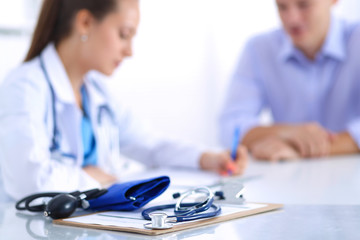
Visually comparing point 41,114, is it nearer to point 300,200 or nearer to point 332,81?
point 300,200

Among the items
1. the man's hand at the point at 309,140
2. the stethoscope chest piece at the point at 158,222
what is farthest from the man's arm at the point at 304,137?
the stethoscope chest piece at the point at 158,222

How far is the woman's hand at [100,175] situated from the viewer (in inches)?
52.2

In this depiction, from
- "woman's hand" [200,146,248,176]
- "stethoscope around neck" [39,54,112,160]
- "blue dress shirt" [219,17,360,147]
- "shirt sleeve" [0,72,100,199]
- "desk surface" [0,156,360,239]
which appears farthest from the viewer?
"blue dress shirt" [219,17,360,147]

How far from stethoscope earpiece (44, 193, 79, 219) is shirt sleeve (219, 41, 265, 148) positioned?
1.27 metres

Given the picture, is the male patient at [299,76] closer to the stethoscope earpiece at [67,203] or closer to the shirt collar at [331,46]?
the shirt collar at [331,46]

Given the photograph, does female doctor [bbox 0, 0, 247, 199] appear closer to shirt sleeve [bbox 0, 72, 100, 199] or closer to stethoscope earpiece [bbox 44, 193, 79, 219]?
shirt sleeve [bbox 0, 72, 100, 199]

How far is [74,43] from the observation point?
146cm

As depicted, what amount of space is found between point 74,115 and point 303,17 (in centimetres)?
110

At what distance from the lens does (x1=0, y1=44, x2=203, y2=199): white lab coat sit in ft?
3.47

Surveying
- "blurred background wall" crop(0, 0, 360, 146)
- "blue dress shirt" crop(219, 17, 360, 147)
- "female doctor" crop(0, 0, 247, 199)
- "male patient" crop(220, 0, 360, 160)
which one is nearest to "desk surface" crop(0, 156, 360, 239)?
"female doctor" crop(0, 0, 247, 199)

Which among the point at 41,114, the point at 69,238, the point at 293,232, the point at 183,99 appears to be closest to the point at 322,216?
the point at 293,232

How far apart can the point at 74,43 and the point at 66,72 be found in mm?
92

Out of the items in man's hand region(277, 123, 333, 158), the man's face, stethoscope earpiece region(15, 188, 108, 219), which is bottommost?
man's hand region(277, 123, 333, 158)

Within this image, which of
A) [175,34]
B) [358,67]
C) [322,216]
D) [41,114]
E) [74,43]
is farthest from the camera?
[175,34]
